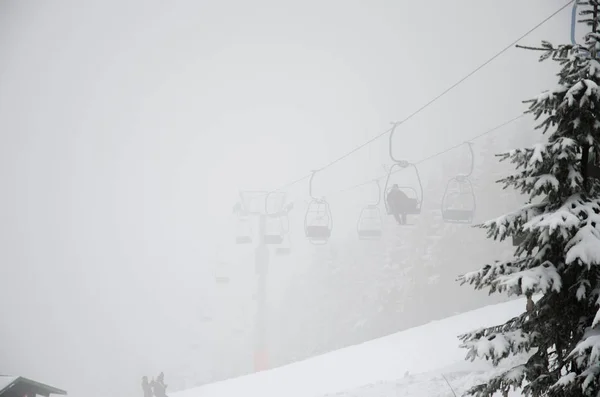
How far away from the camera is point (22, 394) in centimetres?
1481

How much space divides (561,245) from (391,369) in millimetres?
12559

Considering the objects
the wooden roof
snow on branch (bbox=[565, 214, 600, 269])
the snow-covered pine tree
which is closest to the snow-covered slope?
the wooden roof

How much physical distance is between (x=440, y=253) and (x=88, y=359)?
69.0 meters

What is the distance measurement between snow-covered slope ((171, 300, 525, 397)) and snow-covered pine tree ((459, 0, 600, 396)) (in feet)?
23.7

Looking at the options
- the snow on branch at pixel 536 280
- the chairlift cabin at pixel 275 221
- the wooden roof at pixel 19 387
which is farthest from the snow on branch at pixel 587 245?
the chairlift cabin at pixel 275 221

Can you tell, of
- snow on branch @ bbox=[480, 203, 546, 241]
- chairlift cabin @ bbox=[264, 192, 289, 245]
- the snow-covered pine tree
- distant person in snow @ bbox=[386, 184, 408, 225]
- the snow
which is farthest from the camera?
chairlift cabin @ bbox=[264, 192, 289, 245]

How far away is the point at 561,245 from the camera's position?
161 inches

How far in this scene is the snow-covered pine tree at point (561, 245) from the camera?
3840mm

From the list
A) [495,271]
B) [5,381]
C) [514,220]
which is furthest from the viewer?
[5,381]

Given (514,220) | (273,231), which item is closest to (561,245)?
(514,220)

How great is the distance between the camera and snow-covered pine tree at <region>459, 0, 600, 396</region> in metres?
3.84

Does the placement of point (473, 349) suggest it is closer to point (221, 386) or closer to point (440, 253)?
point (221, 386)

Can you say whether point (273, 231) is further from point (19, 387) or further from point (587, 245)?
point (587, 245)

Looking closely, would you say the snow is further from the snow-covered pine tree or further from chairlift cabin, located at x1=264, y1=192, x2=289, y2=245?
the snow-covered pine tree
